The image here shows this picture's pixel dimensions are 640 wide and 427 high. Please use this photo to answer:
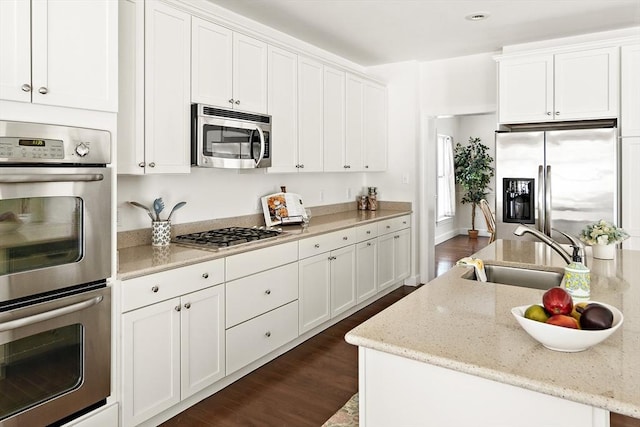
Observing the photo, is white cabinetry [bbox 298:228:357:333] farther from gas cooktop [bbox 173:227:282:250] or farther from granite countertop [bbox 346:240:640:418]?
granite countertop [bbox 346:240:640:418]

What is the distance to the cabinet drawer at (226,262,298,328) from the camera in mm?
2789

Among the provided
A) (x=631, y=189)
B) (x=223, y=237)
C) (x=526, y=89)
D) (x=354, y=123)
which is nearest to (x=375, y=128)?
(x=354, y=123)

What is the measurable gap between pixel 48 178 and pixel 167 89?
41.2 inches

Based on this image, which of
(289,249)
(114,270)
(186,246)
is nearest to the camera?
(114,270)

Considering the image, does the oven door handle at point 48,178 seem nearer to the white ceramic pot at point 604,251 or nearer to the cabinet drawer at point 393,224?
the white ceramic pot at point 604,251

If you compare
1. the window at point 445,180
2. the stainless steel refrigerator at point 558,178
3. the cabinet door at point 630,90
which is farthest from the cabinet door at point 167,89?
the window at point 445,180

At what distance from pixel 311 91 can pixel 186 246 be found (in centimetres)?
188

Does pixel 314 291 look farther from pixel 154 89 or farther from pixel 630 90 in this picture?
pixel 630 90

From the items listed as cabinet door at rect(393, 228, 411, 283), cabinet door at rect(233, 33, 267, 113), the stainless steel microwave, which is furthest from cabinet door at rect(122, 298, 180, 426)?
cabinet door at rect(393, 228, 411, 283)

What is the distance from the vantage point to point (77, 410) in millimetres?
1967

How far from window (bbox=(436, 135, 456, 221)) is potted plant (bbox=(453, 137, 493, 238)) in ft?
0.50

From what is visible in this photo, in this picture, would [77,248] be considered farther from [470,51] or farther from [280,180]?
[470,51]

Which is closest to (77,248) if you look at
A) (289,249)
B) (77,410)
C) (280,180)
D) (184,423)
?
(77,410)

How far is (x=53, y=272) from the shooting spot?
1857 millimetres
